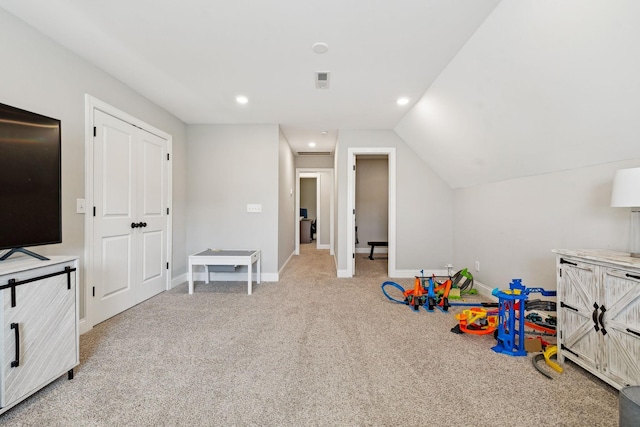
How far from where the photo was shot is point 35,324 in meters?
1.52

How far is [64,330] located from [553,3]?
3.45 m

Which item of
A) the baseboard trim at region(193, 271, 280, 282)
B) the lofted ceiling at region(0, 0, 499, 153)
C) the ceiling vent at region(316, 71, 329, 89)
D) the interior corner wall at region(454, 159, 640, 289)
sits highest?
the lofted ceiling at region(0, 0, 499, 153)

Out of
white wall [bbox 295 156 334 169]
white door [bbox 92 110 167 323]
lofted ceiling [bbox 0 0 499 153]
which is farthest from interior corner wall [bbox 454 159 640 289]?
white door [bbox 92 110 167 323]

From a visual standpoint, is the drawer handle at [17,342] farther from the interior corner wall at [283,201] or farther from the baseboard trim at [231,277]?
the interior corner wall at [283,201]

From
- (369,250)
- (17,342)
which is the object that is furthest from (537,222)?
(369,250)

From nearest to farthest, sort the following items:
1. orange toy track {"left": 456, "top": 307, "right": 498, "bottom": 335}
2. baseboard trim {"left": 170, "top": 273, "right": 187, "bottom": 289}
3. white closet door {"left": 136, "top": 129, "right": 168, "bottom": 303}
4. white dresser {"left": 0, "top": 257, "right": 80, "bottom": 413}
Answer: white dresser {"left": 0, "top": 257, "right": 80, "bottom": 413}, orange toy track {"left": 456, "top": 307, "right": 498, "bottom": 335}, white closet door {"left": 136, "top": 129, "right": 168, "bottom": 303}, baseboard trim {"left": 170, "top": 273, "right": 187, "bottom": 289}

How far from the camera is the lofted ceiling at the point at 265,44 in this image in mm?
1837

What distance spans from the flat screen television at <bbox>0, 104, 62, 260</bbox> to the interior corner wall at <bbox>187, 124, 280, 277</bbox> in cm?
248

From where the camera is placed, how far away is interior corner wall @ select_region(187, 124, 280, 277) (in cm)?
427

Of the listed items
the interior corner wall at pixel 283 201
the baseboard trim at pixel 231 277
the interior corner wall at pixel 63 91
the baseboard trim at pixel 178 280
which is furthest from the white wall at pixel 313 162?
the interior corner wall at pixel 63 91

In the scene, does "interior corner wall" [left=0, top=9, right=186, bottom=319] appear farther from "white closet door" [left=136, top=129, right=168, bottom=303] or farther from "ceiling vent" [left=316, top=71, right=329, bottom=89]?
"ceiling vent" [left=316, top=71, right=329, bottom=89]

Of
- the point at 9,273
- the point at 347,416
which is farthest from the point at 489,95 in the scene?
the point at 9,273

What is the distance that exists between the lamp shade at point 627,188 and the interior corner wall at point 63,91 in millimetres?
3882

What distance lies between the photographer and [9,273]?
140 cm
